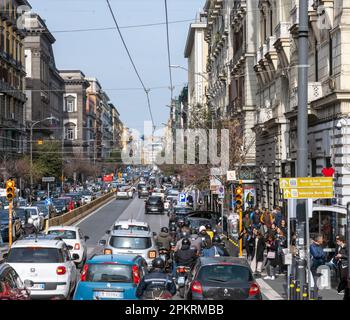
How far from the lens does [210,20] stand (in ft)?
268

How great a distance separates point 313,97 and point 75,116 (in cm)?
9004

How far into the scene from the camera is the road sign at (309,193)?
16.3 m

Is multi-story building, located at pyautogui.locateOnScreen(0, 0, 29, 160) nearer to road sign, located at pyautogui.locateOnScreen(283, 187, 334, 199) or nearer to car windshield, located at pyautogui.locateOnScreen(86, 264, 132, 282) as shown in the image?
road sign, located at pyautogui.locateOnScreen(283, 187, 334, 199)

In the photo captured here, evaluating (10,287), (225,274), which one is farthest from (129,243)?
(10,287)

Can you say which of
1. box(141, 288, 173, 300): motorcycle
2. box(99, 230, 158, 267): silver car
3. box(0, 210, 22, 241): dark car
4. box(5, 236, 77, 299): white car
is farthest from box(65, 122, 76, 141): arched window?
box(141, 288, 173, 300): motorcycle

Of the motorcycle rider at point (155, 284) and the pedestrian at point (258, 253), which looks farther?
the pedestrian at point (258, 253)

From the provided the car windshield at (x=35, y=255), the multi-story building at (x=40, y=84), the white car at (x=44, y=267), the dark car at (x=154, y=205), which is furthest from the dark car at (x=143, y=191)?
the car windshield at (x=35, y=255)

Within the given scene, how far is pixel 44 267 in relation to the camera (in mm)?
16688

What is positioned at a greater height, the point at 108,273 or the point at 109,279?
the point at 108,273

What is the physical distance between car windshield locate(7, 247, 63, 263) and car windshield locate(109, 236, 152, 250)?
535 centimetres

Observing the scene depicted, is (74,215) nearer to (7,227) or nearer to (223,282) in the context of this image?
(7,227)

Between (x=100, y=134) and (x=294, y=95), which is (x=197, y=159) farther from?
(x=100, y=134)

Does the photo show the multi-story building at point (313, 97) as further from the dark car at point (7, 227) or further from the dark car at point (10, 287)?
the dark car at point (7, 227)
